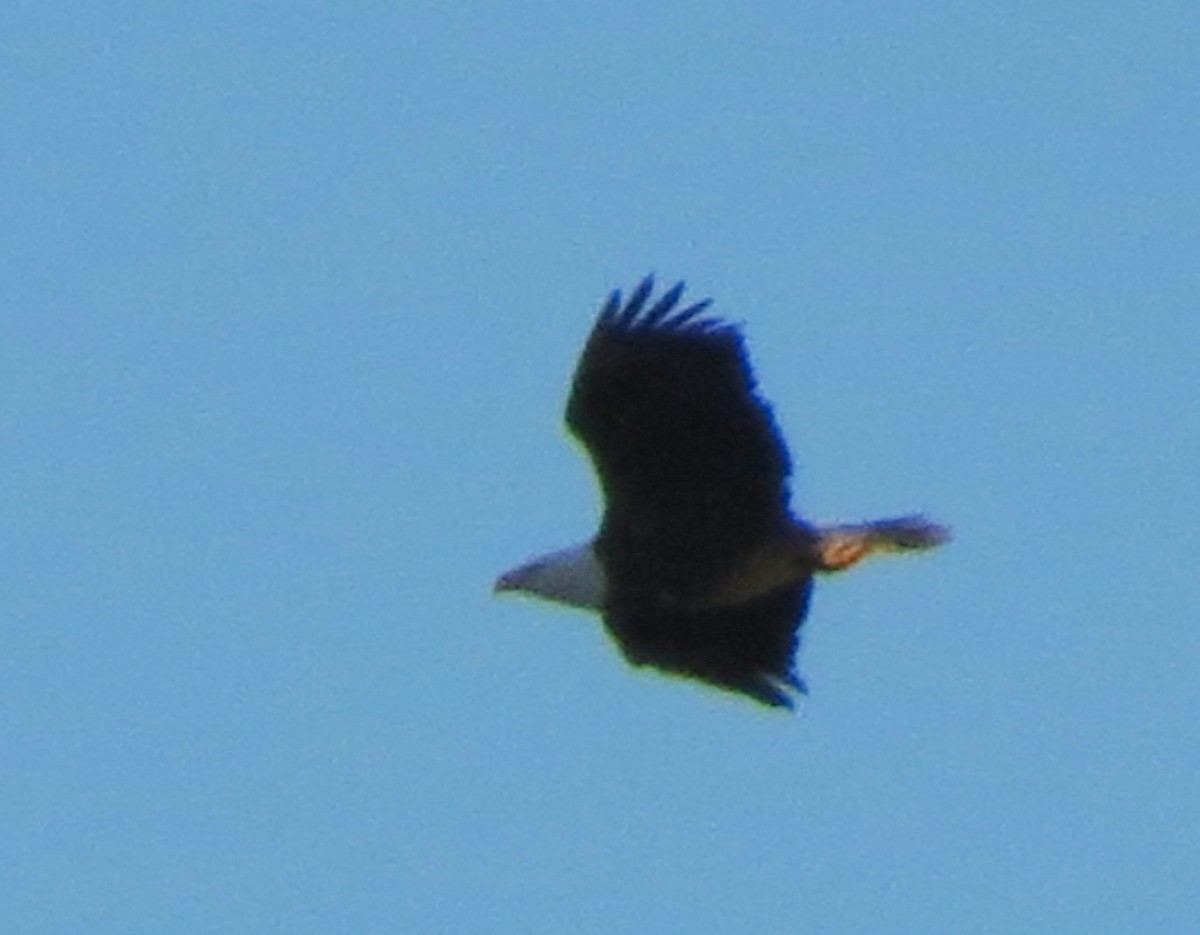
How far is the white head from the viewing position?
25266 millimetres

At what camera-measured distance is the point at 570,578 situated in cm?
2544

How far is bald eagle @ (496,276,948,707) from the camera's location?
2427 cm

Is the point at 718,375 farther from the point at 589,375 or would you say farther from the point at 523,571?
the point at 523,571

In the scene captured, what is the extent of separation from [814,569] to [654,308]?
1286mm

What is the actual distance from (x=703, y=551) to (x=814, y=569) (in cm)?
46

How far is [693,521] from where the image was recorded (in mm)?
24703

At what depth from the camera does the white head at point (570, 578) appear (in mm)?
25266

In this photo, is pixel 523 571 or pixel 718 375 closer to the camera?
pixel 718 375

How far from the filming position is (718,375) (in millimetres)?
24203

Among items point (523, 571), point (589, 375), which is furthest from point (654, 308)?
point (523, 571)

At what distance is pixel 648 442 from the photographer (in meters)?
24.5

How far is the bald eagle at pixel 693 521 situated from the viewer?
24.3m

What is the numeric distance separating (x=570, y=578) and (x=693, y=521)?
36.3 inches

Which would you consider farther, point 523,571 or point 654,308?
point 523,571
